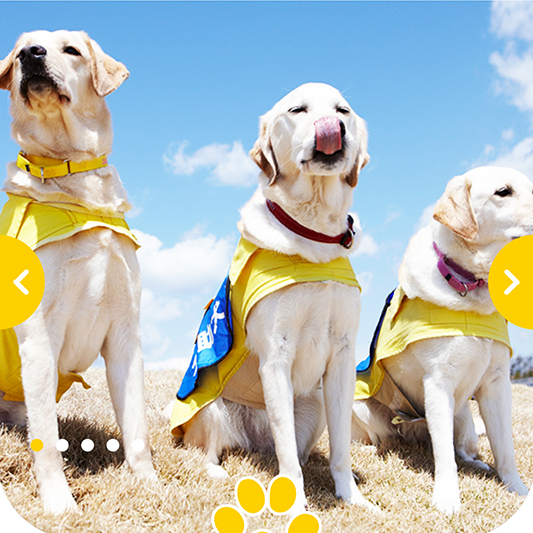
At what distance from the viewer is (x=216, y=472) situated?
3178 mm

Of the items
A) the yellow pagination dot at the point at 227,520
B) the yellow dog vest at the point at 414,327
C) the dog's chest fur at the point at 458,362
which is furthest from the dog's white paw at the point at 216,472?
the dog's chest fur at the point at 458,362

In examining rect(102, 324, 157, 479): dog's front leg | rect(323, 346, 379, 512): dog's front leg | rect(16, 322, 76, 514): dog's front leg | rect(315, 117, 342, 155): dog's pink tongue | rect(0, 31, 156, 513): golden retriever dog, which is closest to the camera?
rect(16, 322, 76, 514): dog's front leg

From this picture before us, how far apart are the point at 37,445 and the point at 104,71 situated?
6.69 feet

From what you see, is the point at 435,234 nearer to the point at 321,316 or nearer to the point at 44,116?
the point at 321,316

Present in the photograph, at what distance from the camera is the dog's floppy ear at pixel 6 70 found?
2969 mm

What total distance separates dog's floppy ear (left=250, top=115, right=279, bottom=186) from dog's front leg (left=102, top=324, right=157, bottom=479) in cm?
121

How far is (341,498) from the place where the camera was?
2.94 m

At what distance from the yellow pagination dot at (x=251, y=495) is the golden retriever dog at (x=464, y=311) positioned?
1.20 m

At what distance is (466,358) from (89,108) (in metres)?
2.77

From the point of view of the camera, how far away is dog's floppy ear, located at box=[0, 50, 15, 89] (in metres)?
2.97

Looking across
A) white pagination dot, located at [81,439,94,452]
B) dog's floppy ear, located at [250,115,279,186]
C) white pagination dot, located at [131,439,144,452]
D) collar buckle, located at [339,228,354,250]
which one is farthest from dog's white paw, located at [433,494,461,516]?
dog's floppy ear, located at [250,115,279,186]

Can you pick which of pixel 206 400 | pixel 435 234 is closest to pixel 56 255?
pixel 206 400

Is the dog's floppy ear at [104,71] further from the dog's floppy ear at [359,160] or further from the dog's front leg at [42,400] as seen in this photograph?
the dog's floppy ear at [359,160]

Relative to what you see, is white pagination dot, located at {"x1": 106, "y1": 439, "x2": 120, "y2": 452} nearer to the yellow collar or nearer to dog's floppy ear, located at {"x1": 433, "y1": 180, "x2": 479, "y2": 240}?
the yellow collar
